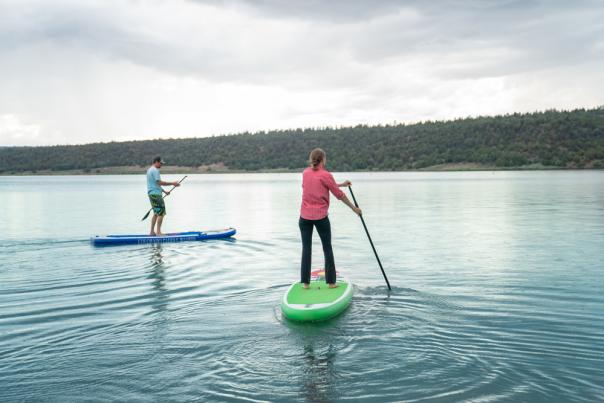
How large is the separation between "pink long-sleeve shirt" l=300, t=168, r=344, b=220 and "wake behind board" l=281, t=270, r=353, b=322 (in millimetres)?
1062

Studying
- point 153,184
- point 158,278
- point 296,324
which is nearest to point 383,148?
point 153,184

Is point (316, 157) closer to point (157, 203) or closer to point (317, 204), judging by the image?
point (317, 204)

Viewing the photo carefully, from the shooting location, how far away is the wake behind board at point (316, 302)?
7551mm

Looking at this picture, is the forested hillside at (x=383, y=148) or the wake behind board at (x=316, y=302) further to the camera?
the forested hillside at (x=383, y=148)

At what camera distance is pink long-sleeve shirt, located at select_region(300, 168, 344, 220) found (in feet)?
27.7

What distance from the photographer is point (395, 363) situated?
5.99m

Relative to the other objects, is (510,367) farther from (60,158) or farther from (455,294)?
(60,158)

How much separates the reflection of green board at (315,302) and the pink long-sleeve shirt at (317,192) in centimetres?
106

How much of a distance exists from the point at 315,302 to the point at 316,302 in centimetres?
2

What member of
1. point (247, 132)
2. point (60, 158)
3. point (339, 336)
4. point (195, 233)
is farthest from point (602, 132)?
point (60, 158)

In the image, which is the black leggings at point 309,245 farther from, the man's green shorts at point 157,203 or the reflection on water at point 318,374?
the man's green shorts at point 157,203

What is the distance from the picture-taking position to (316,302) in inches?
309

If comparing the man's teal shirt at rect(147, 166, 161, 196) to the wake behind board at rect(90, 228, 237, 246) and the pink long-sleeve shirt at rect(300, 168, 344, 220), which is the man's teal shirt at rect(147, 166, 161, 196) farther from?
the pink long-sleeve shirt at rect(300, 168, 344, 220)

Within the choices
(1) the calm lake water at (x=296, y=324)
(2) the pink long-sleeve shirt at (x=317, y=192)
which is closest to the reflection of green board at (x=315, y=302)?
(1) the calm lake water at (x=296, y=324)
